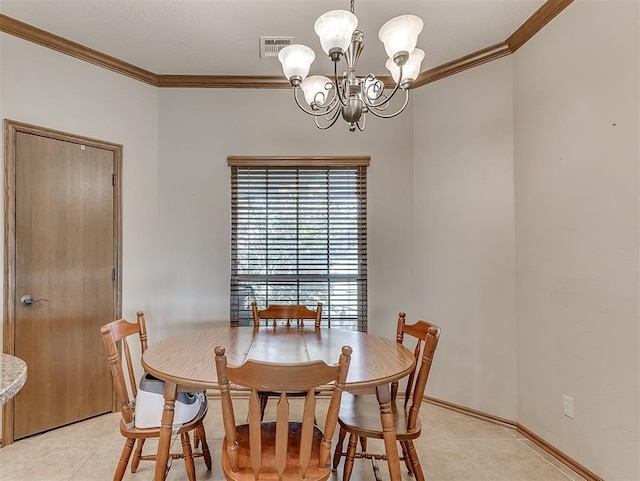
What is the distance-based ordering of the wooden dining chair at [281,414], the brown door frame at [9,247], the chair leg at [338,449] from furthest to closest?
the brown door frame at [9,247]
the chair leg at [338,449]
the wooden dining chair at [281,414]

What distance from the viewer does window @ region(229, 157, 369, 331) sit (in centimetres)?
308

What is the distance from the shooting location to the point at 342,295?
10.1 feet

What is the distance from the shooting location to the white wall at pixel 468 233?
257 centimetres

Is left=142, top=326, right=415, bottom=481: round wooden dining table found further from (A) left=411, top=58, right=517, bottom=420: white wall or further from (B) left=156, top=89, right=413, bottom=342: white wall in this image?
(A) left=411, top=58, right=517, bottom=420: white wall

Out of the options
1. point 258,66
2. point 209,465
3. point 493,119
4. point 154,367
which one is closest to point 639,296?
point 493,119

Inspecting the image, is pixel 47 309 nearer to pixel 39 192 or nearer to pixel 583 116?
pixel 39 192

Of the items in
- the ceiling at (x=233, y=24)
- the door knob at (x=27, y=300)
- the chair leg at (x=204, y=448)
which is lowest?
the chair leg at (x=204, y=448)

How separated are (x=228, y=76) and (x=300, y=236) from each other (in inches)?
60.0

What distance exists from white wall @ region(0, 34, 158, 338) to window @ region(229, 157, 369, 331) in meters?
0.72

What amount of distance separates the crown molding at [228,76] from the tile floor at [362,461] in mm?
2709

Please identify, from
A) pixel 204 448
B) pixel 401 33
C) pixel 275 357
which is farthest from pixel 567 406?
pixel 401 33

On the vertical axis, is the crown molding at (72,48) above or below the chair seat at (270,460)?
above

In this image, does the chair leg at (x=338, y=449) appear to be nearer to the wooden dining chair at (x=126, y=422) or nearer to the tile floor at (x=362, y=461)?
the tile floor at (x=362, y=461)

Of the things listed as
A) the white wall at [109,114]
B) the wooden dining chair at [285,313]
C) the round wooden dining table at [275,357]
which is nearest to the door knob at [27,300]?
the white wall at [109,114]
